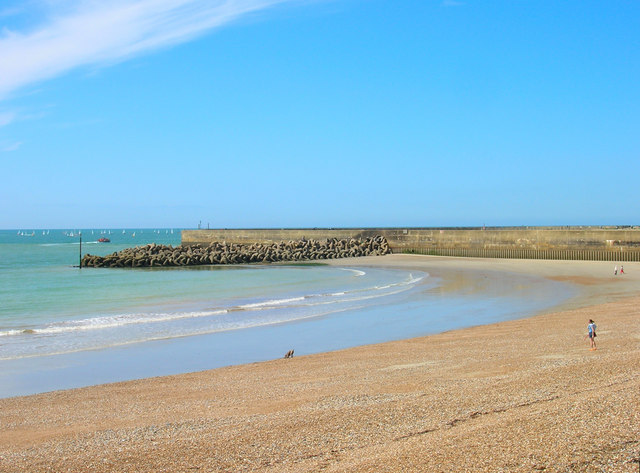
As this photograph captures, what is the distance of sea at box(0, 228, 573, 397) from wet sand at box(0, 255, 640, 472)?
1.86 m

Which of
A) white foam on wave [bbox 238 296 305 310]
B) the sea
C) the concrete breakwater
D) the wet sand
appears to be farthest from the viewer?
the concrete breakwater

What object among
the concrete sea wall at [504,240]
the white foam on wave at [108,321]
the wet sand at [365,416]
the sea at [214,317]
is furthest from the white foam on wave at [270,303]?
the concrete sea wall at [504,240]

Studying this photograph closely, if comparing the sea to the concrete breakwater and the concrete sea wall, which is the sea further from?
the concrete breakwater

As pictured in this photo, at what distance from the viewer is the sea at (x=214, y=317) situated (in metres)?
11.9

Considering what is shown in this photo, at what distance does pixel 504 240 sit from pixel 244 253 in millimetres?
19565

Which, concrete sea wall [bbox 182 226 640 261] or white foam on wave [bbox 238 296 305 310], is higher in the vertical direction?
concrete sea wall [bbox 182 226 640 261]

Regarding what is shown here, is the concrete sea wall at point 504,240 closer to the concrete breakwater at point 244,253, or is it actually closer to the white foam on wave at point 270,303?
the concrete breakwater at point 244,253

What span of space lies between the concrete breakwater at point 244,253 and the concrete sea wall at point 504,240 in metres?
1.57

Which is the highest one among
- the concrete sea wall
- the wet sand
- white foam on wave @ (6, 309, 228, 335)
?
the concrete sea wall

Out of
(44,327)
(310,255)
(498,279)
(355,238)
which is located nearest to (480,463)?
(44,327)

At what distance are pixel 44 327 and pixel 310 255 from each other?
34.7 meters

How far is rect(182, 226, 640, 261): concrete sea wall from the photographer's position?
40119 millimetres

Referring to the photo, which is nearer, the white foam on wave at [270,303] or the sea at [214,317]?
the sea at [214,317]

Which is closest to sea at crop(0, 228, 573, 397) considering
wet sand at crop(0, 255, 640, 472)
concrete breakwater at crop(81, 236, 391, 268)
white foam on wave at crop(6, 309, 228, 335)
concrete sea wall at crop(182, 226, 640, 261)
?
white foam on wave at crop(6, 309, 228, 335)
